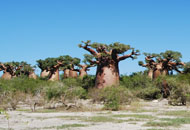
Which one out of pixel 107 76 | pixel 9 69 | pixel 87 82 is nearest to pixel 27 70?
pixel 9 69

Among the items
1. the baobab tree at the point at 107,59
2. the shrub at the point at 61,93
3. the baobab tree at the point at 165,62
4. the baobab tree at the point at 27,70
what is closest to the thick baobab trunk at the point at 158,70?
the baobab tree at the point at 165,62

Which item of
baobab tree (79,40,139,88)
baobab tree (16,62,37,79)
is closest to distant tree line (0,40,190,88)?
baobab tree (79,40,139,88)

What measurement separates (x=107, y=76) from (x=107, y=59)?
1548 mm

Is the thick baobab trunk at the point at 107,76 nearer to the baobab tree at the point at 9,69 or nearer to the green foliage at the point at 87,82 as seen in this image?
the green foliage at the point at 87,82

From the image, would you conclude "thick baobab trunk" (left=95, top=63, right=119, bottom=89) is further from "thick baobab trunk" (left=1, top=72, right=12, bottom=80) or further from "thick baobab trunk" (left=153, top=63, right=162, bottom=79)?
"thick baobab trunk" (left=1, top=72, right=12, bottom=80)

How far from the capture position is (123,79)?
29.8 m

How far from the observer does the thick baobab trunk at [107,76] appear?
91.9ft

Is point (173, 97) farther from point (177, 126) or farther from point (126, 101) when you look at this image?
point (177, 126)

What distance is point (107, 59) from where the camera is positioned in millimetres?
28359

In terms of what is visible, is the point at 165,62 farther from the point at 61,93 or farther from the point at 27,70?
the point at 27,70

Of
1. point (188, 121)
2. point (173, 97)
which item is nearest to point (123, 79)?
point (173, 97)

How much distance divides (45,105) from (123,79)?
1239 centimetres

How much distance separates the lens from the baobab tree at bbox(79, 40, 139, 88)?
2798cm

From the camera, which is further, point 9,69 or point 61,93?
point 9,69
